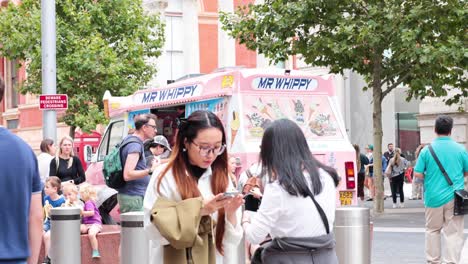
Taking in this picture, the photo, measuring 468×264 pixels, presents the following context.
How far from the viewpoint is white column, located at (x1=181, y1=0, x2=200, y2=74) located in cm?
4112

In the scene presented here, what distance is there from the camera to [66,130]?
4541cm

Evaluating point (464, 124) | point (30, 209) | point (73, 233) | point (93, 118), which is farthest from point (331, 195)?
point (93, 118)

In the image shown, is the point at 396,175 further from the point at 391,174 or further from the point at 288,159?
the point at 288,159

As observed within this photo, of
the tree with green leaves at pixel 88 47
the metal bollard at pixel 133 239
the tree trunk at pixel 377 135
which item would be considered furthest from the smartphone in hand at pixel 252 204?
the tree with green leaves at pixel 88 47

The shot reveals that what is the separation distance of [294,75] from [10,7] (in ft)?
65.6

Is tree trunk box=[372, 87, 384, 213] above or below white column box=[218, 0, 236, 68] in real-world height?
Result: below

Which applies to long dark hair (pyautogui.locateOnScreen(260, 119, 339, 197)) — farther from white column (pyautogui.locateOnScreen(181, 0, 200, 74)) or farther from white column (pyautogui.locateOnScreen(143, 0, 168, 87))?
white column (pyautogui.locateOnScreen(181, 0, 200, 74))

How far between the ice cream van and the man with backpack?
4522mm

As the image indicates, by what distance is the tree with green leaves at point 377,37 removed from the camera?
21.4 metres

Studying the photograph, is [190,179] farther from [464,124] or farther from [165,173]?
[464,124]

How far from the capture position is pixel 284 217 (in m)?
5.74

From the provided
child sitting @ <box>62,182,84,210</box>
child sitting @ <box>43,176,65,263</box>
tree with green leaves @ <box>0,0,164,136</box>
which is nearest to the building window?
tree with green leaves @ <box>0,0,164,136</box>

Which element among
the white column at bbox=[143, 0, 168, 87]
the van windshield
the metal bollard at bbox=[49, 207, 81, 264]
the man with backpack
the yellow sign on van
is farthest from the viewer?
the white column at bbox=[143, 0, 168, 87]

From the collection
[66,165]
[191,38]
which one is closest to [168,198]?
[66,165]
